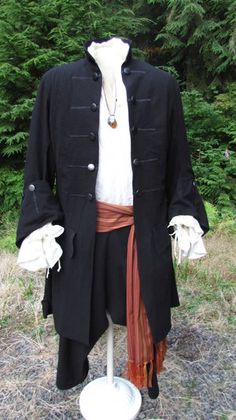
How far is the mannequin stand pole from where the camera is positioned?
162 cm

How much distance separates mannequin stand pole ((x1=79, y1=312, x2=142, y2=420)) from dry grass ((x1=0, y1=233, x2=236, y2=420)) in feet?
0.79

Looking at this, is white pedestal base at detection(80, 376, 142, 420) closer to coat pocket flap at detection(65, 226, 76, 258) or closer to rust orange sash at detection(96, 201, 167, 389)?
rust orange sash at detection(96, 201, 167, 389)

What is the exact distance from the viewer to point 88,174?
1290 mm

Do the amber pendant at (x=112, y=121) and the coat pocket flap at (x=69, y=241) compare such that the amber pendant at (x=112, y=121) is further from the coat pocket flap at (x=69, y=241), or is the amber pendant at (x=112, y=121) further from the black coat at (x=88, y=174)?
the coat pocket flap at (x=69, y=241)

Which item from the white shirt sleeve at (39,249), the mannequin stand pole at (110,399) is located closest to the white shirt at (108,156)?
the white shirt sleeve at (39,249)

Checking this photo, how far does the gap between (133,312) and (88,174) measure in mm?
476

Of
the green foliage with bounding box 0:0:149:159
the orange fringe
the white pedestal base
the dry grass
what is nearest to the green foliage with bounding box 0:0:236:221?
the green foliage with bounding box 0:0:149:159

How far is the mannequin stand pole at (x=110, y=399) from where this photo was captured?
162 centimetres

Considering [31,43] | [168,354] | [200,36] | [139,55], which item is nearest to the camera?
[168,354]

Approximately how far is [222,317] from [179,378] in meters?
0.59

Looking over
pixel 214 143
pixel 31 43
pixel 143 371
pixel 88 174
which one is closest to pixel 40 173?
pixel 88 174

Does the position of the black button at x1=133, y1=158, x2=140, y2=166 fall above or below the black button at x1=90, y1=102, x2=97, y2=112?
below

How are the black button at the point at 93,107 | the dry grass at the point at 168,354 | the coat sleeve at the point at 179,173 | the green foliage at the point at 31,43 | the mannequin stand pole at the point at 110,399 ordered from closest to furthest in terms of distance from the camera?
the black button at the point at 93,107
the coat sleeve at the point at 179,173
the mannequin stand pole at the point at 110,399
the dry grass at the point at 168,354
the green foliage at the point at 31,43

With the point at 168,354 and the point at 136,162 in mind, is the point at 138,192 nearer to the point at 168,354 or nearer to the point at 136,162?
the point at 136,162
